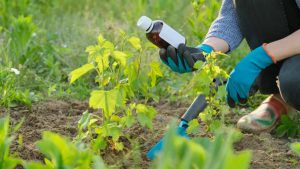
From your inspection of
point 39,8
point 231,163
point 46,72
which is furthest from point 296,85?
point 39,8

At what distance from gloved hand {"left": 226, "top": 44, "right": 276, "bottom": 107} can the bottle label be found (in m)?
0.23

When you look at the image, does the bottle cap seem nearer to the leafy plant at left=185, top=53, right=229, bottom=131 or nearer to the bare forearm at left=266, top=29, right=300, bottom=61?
the leafy plant at left=185, top=53, right=229, bottom=131

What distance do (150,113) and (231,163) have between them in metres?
0.87

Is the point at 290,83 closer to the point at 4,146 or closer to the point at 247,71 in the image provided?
the point at 247,71

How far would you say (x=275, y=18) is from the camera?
2484 millimetres

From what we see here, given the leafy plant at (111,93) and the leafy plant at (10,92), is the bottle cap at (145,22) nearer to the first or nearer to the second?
the leafy plant at (111,93)

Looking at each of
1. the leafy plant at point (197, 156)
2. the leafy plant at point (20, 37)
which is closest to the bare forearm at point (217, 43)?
the leafy plant at point (20, 37)

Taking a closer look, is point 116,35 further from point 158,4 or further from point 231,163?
point 231,163

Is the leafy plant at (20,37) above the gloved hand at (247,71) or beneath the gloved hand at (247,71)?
above

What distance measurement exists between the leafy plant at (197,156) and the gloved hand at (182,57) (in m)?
0.95

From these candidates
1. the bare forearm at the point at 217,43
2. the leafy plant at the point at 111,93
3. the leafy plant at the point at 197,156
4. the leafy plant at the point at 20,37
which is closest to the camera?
the leafy plant at the point at 197,156

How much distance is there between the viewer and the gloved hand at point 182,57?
2.32 m

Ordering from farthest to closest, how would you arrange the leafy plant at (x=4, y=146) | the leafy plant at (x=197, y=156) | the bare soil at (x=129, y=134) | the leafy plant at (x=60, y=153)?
the bare soil at (x=129, y=134) < the leafy plant at (x=4, y=146) < the leafy plant at (x=60, y=153) < the leafy plant at (x=197, y=156)

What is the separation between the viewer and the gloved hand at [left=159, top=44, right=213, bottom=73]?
7.60 feet
